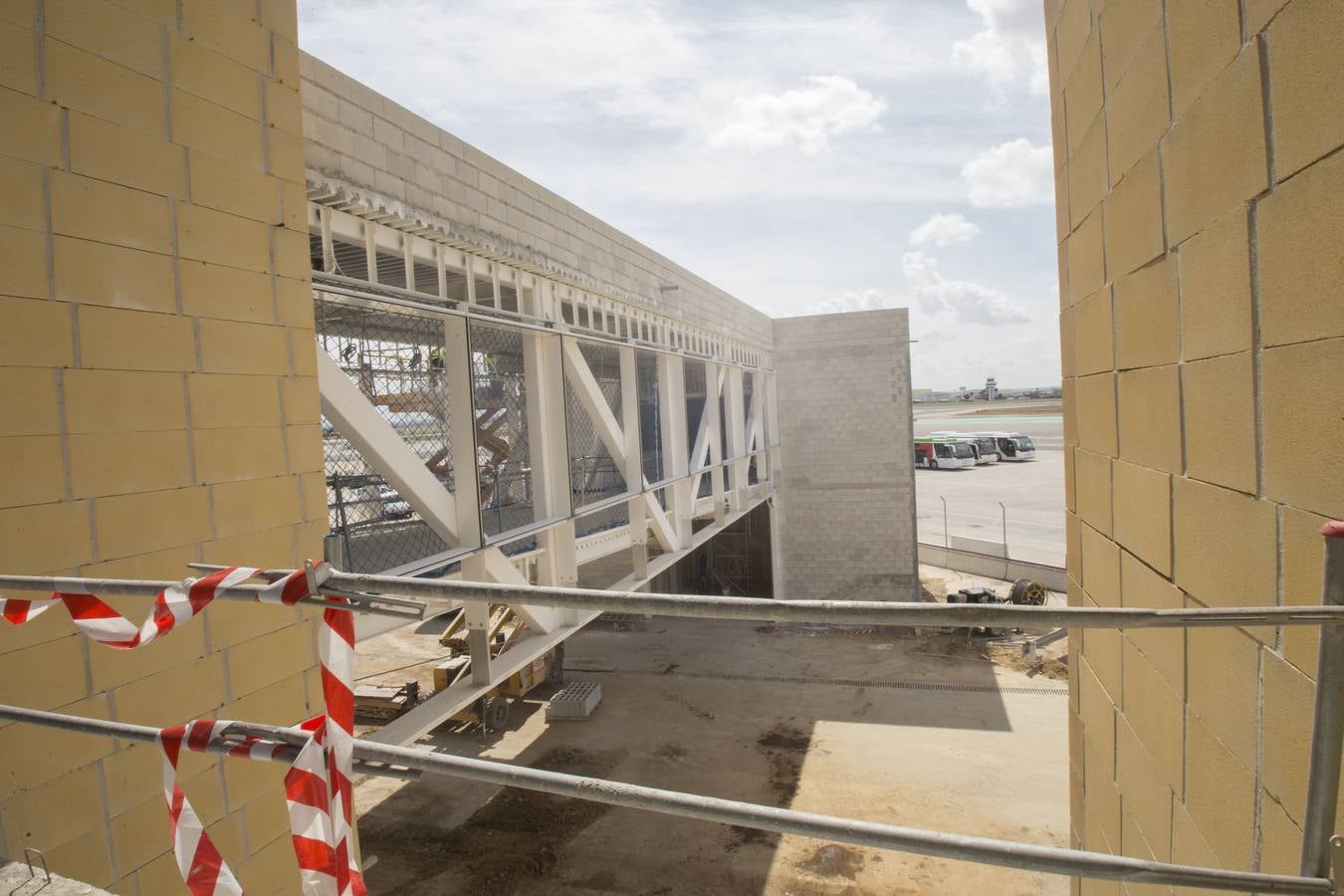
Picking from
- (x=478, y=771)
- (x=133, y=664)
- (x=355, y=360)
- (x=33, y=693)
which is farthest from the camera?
(x=355, y=360)

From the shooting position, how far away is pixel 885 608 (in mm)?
1395

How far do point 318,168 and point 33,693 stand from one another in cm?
313

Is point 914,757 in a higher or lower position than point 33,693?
lower

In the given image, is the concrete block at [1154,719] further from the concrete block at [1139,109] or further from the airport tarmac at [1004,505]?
the airport tarmac at [1004,505]

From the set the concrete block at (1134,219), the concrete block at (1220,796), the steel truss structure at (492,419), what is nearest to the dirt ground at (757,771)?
the steel truss structure at (492,419)

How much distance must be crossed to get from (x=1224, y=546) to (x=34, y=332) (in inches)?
140

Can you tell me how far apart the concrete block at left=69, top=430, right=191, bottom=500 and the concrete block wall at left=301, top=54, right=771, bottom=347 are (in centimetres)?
208

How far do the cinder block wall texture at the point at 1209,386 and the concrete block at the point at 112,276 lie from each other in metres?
3.41

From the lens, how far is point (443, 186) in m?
5.70

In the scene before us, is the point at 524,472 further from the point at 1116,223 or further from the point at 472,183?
the point at 1116,223

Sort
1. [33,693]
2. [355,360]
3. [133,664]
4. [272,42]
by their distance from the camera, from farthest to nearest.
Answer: [355,360] → [272,42] → [133,664] → [33,693]

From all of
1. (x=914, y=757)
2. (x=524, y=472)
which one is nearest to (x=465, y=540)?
(x=524, y=472)

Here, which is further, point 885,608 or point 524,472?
point 524,472

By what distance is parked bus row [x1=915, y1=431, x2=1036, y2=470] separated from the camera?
163 ft
